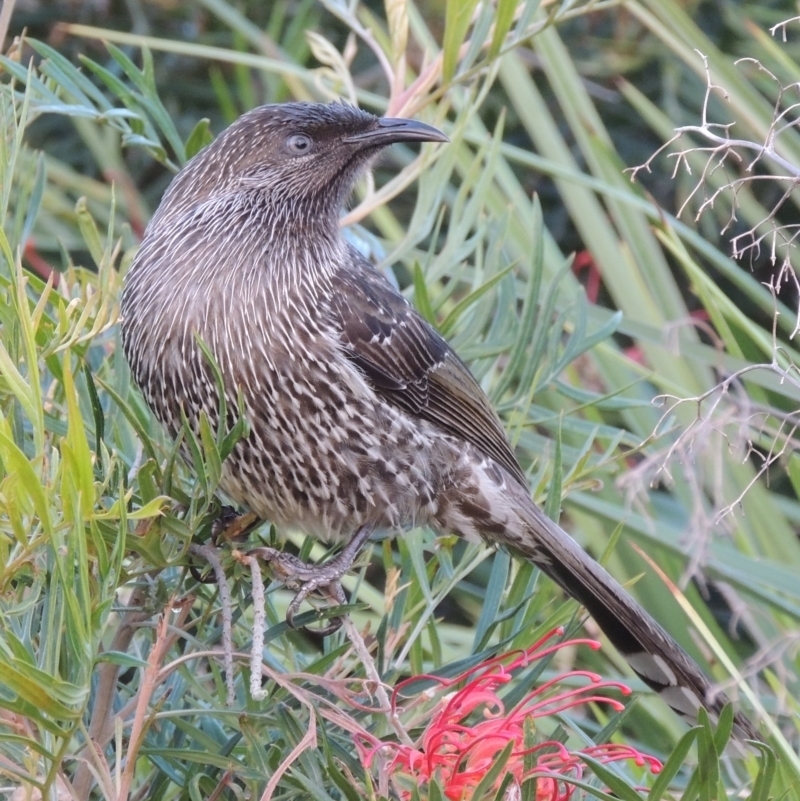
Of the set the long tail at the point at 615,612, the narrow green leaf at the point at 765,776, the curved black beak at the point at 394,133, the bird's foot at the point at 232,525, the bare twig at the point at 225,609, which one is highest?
the curved black beak at the point at 394,133

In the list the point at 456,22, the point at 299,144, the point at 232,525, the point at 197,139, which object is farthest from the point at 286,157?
the point at 232,525

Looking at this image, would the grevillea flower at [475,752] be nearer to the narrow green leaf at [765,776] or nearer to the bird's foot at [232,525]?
the narrow green leaf at [765,776]

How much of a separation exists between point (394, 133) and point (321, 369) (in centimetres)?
46

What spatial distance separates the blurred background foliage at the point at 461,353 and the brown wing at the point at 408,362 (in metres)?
0.06

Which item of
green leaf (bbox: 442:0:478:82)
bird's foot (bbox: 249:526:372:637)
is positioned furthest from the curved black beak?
bird's foot (bbox: 249:526:372:637)

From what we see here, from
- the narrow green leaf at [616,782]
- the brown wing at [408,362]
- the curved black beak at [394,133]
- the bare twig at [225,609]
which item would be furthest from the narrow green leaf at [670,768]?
the curved black beak at [394,133]

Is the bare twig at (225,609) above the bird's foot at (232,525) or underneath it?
above

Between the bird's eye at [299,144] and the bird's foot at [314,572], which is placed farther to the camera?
the bird's eye at [299,144]

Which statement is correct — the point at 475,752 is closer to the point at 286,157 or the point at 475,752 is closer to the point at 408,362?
the point at 408,362

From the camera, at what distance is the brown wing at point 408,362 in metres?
2.32

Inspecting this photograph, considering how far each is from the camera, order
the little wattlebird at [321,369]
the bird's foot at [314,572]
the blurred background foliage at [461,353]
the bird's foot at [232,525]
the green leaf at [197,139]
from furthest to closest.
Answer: the green leaf at [197,139]
the little wattlebird at [321,369]
the bird's foot at [232,525]
the bird's foot at [314,572]
the blurred background foliage at [461,353]

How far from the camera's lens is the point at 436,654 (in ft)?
6.05

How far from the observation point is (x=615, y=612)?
2.46 m

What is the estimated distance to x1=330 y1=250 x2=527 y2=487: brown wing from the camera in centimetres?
232
